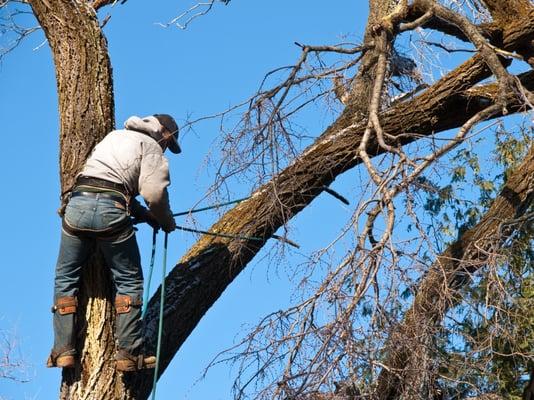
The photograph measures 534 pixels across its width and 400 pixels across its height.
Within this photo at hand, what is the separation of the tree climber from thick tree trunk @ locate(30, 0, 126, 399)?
0.08m

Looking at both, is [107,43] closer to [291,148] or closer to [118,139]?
[118,139]

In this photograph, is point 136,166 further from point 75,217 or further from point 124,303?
point 124,303

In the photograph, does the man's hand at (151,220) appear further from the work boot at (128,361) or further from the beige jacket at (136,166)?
the work boot at (128,361)

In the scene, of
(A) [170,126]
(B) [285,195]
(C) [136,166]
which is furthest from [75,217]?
(B) [285,195]

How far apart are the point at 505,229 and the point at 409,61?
1.35m

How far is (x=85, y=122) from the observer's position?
579 cm

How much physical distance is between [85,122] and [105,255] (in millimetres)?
837

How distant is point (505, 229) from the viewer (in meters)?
6.39

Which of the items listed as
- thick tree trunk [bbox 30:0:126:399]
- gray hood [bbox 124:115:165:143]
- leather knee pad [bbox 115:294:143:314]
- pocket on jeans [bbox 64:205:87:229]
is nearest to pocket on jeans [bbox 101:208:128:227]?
pocket on jeans [bbox 64:205:87:229]

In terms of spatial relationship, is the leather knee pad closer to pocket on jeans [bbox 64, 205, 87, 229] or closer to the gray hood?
pocket on jeans [bbox 64, 205, 87, 229]

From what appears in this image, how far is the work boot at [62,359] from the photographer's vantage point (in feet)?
17.2

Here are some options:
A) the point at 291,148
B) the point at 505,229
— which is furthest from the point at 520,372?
the point at 291,148

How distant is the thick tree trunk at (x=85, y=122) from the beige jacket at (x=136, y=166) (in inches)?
7.2

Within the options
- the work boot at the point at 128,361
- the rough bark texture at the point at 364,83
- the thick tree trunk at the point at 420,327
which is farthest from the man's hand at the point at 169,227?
the rough bark texture at the point at 364,83
